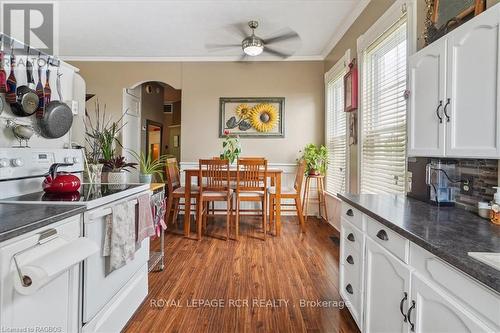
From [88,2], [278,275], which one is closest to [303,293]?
[278,275]

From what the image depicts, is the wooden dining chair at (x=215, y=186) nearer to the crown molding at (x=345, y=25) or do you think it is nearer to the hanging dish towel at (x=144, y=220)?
the hanging dish towel at (x=144, y=220)

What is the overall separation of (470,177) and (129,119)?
5083 mm

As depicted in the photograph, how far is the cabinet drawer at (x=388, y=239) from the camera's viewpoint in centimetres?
112

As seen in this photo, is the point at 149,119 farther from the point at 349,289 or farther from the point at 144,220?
the point at 349,289

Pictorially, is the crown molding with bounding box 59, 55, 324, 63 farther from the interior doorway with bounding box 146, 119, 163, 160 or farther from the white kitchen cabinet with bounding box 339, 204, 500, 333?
the white kitchen cabinet with bounding box 339, 204, 500, 333

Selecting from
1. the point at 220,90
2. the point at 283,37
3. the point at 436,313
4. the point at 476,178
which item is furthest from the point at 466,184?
the point at 220,90

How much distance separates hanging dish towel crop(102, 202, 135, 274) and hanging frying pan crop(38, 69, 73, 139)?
0.80m

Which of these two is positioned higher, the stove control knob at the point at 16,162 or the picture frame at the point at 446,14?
the picture frame at the point at 446,14

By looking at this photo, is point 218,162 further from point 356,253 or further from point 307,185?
point 356,253

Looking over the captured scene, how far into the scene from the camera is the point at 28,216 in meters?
0.99

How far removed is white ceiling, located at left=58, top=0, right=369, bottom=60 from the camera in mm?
2986

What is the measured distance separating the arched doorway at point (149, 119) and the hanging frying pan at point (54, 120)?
1.56m

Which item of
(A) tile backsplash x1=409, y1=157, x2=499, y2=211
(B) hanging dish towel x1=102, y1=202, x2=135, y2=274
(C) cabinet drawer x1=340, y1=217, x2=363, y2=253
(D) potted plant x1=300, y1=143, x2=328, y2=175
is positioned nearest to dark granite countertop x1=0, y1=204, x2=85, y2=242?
(B) hanging dish towel x1=102, y1=202, x2=135, y2=274

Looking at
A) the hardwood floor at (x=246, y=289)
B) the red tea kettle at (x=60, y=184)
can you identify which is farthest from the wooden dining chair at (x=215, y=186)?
the red tea kettle at (x=60, y=184)
